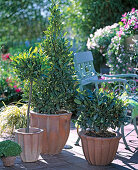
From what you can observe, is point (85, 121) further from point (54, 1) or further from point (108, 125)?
point (54, 1)

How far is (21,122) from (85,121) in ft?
4.03

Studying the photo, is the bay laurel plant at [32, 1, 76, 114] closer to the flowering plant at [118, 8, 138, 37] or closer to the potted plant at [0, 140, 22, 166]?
the potted plant at [0, 140, 22, 166]

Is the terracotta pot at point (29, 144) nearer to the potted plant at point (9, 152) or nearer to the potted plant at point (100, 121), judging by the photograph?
the potted plant at point (9, 152)

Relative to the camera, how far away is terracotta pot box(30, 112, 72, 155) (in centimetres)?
308

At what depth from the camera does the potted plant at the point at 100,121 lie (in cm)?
276

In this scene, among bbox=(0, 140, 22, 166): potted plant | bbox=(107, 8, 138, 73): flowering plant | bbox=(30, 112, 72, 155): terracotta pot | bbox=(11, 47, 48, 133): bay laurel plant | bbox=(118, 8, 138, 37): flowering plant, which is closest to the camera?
bbox=(0, 140, 22, 166): potted plant

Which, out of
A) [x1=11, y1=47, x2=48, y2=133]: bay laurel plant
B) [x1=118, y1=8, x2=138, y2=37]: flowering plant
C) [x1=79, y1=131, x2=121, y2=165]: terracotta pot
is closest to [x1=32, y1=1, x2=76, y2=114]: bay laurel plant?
[x1=11, y1=47, x2=48, y2=133]: bay laurel plant

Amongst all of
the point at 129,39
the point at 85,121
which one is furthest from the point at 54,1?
the point at 129,39

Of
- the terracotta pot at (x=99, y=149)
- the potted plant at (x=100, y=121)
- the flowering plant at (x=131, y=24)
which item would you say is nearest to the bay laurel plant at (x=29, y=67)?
the potted plant at (x=100, y=121)

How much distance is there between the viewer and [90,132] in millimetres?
2955

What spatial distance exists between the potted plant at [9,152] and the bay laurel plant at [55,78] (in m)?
0.57

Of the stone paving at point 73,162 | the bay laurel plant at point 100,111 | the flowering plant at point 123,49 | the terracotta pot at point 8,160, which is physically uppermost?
the flowering plant at point 123,49

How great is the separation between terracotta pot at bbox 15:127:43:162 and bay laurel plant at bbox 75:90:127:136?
0.43m

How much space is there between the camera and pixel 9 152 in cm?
268
